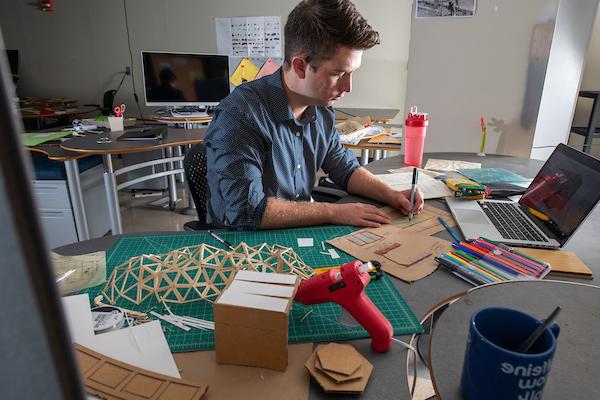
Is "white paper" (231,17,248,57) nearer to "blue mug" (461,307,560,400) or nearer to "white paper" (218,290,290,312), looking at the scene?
"white paper" (218,290,290,312)

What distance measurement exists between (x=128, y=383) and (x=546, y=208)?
1.18 metres

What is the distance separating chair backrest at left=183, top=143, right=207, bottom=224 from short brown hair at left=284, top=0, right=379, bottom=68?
549mm

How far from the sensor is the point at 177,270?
2.86 feet

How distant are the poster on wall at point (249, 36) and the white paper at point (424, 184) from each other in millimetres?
3388

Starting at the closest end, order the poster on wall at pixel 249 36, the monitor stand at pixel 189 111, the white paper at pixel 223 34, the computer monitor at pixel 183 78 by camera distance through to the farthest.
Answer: the computer monitor at pixel 183 78 → the monitor stand at pixel 189 111 → the poster on wall at pixel 249 36 → the white paper at pixel 223 34

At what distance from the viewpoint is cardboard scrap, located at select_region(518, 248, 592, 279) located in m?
0.90

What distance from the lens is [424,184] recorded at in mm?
1555

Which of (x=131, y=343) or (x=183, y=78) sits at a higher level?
(x=183, y=78)

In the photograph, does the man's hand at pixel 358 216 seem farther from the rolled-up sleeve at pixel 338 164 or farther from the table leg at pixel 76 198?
the table leg at pixel 76 198

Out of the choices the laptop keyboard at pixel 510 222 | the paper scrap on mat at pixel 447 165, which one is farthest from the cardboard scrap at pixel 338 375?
the paper scrap on mat at pixel 447 165

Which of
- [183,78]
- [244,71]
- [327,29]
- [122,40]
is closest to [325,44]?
[327,29]

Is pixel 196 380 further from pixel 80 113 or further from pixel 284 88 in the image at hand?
pixel 80 113

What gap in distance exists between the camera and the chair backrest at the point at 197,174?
1.54 meters

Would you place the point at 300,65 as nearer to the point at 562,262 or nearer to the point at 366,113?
the point at 562,262
